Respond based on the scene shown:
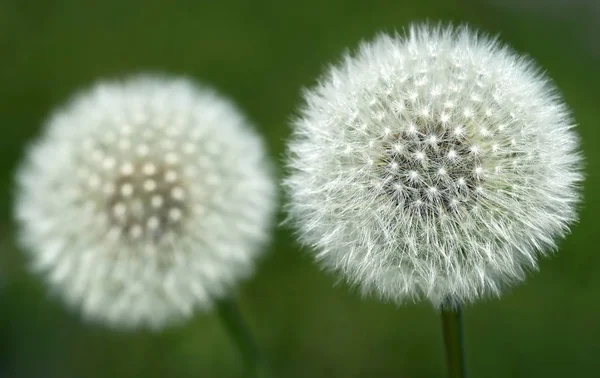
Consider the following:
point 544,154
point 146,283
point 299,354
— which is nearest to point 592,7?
point 299,354

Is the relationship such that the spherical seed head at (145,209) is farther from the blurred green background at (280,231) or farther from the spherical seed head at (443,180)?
the blurred green background at (280,231)

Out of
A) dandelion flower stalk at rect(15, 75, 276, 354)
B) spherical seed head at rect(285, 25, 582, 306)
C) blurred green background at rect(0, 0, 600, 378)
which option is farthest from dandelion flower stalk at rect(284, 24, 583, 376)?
blurred green background at rect(0, 0, 600, 378)

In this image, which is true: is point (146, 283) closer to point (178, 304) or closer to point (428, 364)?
point (178, 304)

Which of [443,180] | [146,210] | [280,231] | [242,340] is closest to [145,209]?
[146,210]

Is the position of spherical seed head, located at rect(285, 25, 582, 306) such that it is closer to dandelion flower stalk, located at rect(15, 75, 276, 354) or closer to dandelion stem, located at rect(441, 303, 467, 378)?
dandelion stem, located at rect(441, 303, 467, 378)

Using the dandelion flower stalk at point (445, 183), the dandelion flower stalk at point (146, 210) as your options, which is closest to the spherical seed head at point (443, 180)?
the dandelion flower stalk at point (445, 183)
